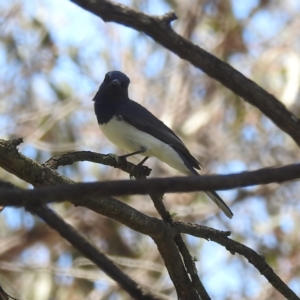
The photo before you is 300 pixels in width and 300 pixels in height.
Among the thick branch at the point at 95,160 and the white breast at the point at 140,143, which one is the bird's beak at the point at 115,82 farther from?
the thick branch at the point at 95,160

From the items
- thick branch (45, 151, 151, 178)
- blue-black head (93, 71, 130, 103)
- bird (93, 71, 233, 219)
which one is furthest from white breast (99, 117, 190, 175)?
thick branch (45, 151, 151, 178)

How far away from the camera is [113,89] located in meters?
4.12

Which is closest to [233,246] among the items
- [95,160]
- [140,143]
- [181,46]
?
[95,160]

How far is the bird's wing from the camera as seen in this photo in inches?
149

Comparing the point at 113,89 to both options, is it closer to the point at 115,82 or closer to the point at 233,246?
the point at 115,82

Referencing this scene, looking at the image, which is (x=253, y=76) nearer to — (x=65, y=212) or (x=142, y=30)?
(x=65, y=212)

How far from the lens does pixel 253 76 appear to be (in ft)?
25.2

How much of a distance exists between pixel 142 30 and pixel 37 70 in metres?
5.12

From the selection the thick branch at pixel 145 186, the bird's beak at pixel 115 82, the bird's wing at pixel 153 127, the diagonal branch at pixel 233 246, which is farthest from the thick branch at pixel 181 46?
the thick branch at pixel 145 186

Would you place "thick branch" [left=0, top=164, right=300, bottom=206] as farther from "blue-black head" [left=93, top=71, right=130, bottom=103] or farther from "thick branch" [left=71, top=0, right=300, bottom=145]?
"blue-black head" [left=93, top=71, right=130, bottom=103]

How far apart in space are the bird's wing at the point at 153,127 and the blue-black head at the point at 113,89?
0.39 ft

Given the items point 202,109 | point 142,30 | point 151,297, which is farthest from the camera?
point 202,109

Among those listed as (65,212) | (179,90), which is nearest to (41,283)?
(65,212)

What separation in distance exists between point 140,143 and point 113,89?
0.56m
